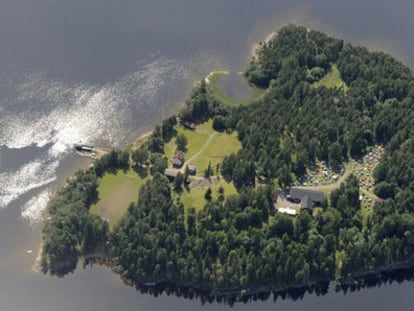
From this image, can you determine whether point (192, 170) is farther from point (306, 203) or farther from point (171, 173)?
point (306, 203)

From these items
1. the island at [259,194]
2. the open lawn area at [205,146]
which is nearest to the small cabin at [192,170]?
the island at [259,194]

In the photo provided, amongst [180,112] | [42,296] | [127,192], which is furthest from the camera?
[180,112]

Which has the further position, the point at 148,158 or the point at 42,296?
the point at 148,158

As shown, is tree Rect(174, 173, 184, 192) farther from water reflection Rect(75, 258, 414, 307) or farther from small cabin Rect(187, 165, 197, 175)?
water reflection Rect(75, 258, 414, 307)

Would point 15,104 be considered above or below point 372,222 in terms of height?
above

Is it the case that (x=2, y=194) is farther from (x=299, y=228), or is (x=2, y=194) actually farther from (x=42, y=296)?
(x=299, y=228)

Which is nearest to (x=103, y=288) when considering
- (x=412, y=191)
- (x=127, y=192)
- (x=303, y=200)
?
(x=127, y=192)
